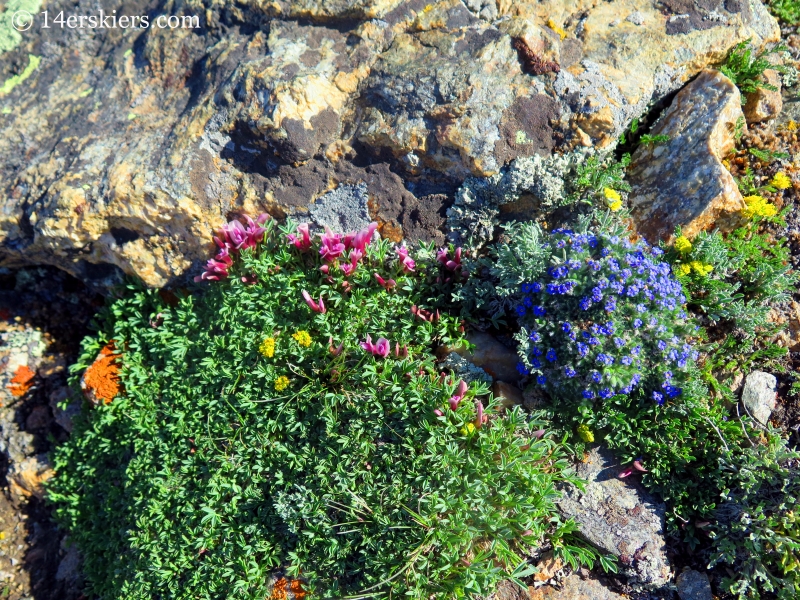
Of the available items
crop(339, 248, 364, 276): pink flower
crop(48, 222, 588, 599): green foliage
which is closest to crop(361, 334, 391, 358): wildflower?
crop(48, 222, 588, 599): green foliage

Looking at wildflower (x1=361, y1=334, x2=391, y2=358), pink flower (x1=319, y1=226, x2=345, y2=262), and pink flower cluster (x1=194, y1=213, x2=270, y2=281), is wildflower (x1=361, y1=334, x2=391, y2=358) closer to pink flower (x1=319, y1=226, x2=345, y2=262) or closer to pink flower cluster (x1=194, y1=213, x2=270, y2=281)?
pink flower (x1=319, y1=226, x2=345, y2=262)

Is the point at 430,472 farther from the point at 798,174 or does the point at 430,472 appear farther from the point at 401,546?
the point at 798,174

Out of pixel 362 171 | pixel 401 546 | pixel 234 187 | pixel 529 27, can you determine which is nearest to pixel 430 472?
pixel 401 546

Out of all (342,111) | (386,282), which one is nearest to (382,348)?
(386,282)

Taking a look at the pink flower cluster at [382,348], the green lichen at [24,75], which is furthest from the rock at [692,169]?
the green lichen at [24,75]

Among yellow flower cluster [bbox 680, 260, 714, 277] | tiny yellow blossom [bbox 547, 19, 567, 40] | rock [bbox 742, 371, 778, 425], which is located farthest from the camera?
tiny yellow blossom [bbox 547, 19, 567, 40]

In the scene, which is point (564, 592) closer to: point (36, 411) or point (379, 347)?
point (379, 347)

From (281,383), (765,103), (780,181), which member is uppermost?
(765,103)
